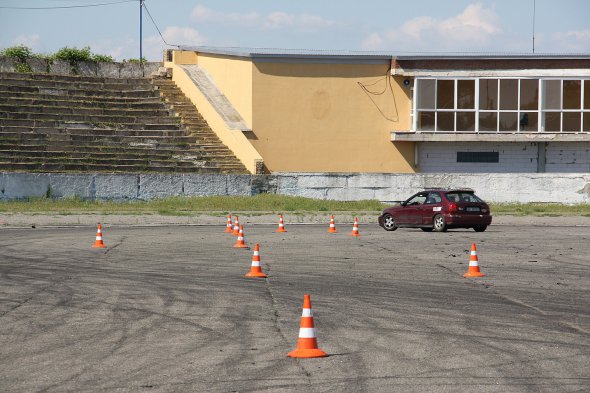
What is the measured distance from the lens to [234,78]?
176ft

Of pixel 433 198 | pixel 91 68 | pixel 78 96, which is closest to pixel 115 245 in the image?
pixel 433 198

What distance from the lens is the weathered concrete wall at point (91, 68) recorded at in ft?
195

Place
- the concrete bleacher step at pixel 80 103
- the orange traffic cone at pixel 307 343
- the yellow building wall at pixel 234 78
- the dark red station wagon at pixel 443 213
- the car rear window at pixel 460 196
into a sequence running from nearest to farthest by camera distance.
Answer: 1. the orange traffic cone at pixel 307 343
2. the dark red station wagon at pixel 443 213
3. the car rear window at pixel 460 196
4. the concrete bleacher step at pixel 80 103
5. the yellow building wall at pixel 234 78

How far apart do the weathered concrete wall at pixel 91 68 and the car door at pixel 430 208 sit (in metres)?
30.8

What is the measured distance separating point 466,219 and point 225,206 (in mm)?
12493

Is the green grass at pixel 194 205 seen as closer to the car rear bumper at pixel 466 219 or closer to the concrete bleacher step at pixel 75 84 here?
the car rear bumper at pixel 466 219

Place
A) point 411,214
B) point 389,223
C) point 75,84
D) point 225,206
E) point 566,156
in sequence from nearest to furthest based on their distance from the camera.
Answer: point 411,214, point 389,223, point 225,206, point 566,156, point 75,84

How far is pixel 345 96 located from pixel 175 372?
143 feet

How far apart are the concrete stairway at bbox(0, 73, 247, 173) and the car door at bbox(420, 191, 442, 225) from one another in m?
15.9

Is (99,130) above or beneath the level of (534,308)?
above

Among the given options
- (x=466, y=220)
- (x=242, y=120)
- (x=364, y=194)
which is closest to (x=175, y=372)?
(x=466, y=220)

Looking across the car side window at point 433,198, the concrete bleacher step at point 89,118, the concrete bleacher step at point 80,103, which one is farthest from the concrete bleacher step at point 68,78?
the car side window at point 433,198

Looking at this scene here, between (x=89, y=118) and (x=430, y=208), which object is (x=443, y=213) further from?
(x=89, y=118)

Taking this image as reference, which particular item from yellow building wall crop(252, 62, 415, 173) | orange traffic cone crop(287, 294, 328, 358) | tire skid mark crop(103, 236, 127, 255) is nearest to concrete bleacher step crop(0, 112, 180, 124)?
yellow building wall crop(252, 62, 415, 173)
